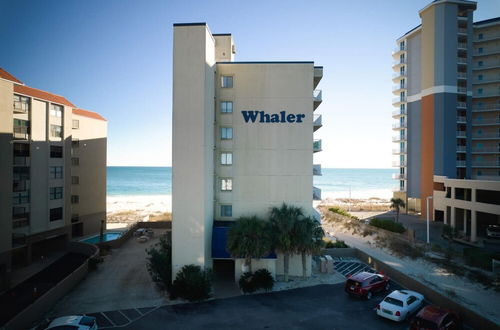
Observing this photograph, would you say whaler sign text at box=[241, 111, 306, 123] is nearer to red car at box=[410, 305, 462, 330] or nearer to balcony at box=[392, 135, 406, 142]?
red car at box=[410, 305, 462, 330]

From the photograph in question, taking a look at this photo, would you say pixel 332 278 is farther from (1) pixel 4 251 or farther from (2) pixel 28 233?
(2) pixel 28 233

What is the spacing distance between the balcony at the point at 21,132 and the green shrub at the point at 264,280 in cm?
2740

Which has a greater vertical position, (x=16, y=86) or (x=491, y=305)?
(x=16, y=86)

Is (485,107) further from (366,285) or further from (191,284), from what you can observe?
(191,284)

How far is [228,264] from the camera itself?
2661 centimetres

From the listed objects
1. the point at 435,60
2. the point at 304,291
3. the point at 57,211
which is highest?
the point at 435,60

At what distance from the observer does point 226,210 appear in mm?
25234

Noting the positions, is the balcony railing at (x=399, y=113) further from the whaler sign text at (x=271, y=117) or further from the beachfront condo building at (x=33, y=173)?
the beachfront condo building at (x=33, y=173)

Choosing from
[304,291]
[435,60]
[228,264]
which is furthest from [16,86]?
[435,60]

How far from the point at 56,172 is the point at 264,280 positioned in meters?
27.7

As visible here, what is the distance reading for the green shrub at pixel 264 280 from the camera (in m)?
21.3

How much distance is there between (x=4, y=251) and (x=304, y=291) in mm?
26028

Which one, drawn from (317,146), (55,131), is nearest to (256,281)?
(317,146)

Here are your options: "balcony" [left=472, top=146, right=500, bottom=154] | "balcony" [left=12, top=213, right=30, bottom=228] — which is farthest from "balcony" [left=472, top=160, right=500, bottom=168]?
"balcony" [left=12, top=213, right=30, bottom=228]
